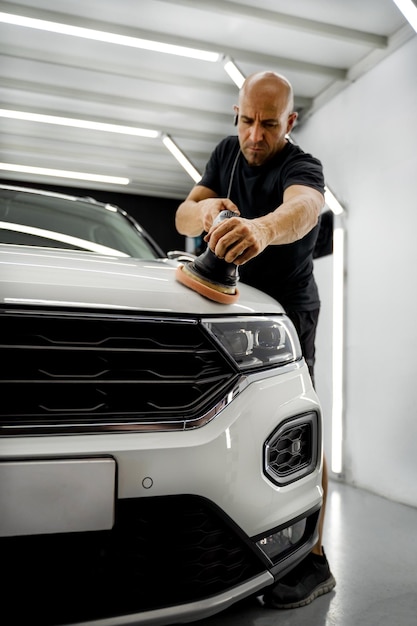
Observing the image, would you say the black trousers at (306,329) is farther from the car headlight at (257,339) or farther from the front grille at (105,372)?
the front grille at (105,372)

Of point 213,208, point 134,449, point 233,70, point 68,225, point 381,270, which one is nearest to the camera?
point 134,449

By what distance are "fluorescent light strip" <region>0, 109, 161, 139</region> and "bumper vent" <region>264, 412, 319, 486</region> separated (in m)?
4.41

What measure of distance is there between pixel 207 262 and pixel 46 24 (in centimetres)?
290

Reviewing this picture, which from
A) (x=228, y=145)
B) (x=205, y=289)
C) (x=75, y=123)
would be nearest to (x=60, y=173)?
(x=75, y=123)

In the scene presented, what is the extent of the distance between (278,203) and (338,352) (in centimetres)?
218

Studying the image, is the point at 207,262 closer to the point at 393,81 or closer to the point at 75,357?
the point at 75,357

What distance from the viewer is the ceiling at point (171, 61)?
10.9 feet

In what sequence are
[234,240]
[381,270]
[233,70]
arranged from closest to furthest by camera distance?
[234,240], [381,270], [233,70]

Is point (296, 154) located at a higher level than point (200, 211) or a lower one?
higher

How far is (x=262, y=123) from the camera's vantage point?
5.78ft

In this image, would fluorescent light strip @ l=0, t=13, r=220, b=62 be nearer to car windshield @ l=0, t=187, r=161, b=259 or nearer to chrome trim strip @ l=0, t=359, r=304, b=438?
car windshield @ l=0, t=187, r=161, b=259

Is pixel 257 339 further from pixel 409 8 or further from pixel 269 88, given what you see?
pixel 409 8

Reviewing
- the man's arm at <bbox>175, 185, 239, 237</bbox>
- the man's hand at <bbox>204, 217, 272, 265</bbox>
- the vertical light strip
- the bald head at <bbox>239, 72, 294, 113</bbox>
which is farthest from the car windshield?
the vertical light strip

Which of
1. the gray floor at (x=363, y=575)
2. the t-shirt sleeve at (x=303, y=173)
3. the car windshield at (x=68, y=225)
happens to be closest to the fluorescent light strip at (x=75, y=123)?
the car windshield at (x=68, y=225)
